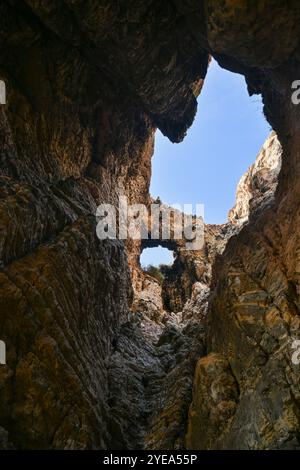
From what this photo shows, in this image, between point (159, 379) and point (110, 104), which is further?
point (110, 104)

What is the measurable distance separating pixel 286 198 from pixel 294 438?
11455mm

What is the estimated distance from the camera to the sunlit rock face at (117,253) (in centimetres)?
1252

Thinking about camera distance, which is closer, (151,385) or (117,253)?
(151,385)

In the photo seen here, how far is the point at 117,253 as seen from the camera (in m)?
26.0

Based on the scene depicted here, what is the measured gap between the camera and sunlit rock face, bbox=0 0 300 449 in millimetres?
12516

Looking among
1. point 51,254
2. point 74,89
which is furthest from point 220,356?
point 74,89

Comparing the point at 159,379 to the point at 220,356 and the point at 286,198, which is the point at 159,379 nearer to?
the point at 220,356

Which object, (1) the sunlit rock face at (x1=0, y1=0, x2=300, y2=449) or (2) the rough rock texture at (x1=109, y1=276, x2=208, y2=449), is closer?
(1) the sunlit rock face at (x1=0, y1=0, x2=300, y2=449)

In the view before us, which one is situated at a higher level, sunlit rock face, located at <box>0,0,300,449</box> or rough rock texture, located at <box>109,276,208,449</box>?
sunlit rock face, located at <box>0,0,300,449</box>

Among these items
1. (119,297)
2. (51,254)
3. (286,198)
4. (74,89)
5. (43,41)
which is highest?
(43,41)

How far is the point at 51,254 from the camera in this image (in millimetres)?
16547

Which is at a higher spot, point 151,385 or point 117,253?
point 117,253
